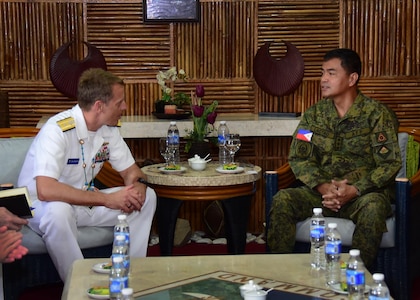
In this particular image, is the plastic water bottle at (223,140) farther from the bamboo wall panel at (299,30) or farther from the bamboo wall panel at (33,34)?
the bamboo wall panel at (33,34)

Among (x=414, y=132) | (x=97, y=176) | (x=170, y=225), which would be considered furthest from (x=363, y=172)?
(x=97, y=176)

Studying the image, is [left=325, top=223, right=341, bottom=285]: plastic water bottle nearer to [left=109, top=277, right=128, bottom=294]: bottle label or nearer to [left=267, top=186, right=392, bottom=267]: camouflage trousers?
[left=109, top=277, right=128, bottom=294]: bottle label

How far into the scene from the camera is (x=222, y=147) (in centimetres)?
522

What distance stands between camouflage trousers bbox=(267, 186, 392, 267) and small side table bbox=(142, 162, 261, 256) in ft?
1.01

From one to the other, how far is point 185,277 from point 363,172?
1.85 m

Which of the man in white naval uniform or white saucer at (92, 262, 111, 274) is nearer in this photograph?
white saucer at (92, 262, 111, 274)

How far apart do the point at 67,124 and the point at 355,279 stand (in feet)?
7.28

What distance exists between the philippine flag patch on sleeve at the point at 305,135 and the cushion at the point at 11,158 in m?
1.68

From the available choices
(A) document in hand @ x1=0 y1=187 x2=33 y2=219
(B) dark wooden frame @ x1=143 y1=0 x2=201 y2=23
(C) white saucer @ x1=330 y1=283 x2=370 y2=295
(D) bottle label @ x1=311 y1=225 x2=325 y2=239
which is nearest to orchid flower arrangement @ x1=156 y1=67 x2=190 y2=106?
(B) dark wooden frame @ x1=143 y1=0 x2=201 y2=23

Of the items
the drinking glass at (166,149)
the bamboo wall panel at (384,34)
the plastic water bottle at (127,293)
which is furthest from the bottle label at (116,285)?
the bamboo wall panel at (384,34)

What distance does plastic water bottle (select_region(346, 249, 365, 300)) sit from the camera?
2703 millimetres

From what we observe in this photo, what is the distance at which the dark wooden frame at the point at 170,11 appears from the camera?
617cm

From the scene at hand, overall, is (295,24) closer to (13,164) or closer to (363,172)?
Result: (363,172)

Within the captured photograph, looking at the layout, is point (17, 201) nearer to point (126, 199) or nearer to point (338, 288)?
point (126, 199)
